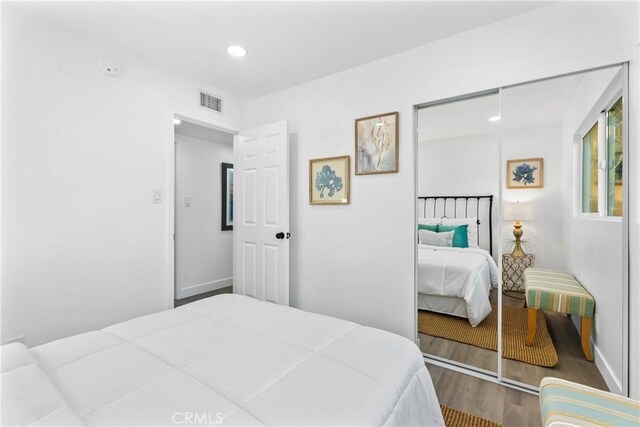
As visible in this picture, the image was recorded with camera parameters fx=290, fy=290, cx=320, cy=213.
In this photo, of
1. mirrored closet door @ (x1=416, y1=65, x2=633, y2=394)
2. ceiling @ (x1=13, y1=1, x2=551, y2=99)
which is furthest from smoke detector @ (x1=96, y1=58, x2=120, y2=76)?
mirrored closet door @ (x1=416, y1=65, x2=633, y2=394)

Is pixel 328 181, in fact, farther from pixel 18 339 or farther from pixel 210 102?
pixel 18 339

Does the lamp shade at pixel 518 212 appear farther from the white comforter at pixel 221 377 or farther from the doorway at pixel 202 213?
the doorway at pixel 202 213

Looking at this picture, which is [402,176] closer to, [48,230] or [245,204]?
[245,204]

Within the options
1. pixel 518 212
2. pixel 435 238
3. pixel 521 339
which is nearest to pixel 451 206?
pixel 435 238

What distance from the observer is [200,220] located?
4.32 m

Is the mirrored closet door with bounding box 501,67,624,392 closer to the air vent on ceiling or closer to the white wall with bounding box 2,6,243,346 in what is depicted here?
the air vent on ceiling

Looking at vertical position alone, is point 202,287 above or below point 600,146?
below

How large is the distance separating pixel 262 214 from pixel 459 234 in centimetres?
190

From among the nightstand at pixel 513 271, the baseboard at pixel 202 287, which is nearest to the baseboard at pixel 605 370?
the nightstand at pixel 513 271

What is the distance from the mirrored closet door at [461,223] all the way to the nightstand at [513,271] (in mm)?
56

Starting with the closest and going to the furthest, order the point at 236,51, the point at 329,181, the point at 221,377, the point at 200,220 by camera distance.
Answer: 1. the point at 221,377
2. the point at 236,51
3. the point at 329,181
4. the point at 200,220

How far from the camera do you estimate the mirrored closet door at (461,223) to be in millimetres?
2156

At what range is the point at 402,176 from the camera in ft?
7.82

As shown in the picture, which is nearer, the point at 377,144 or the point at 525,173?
the point at 525,173
